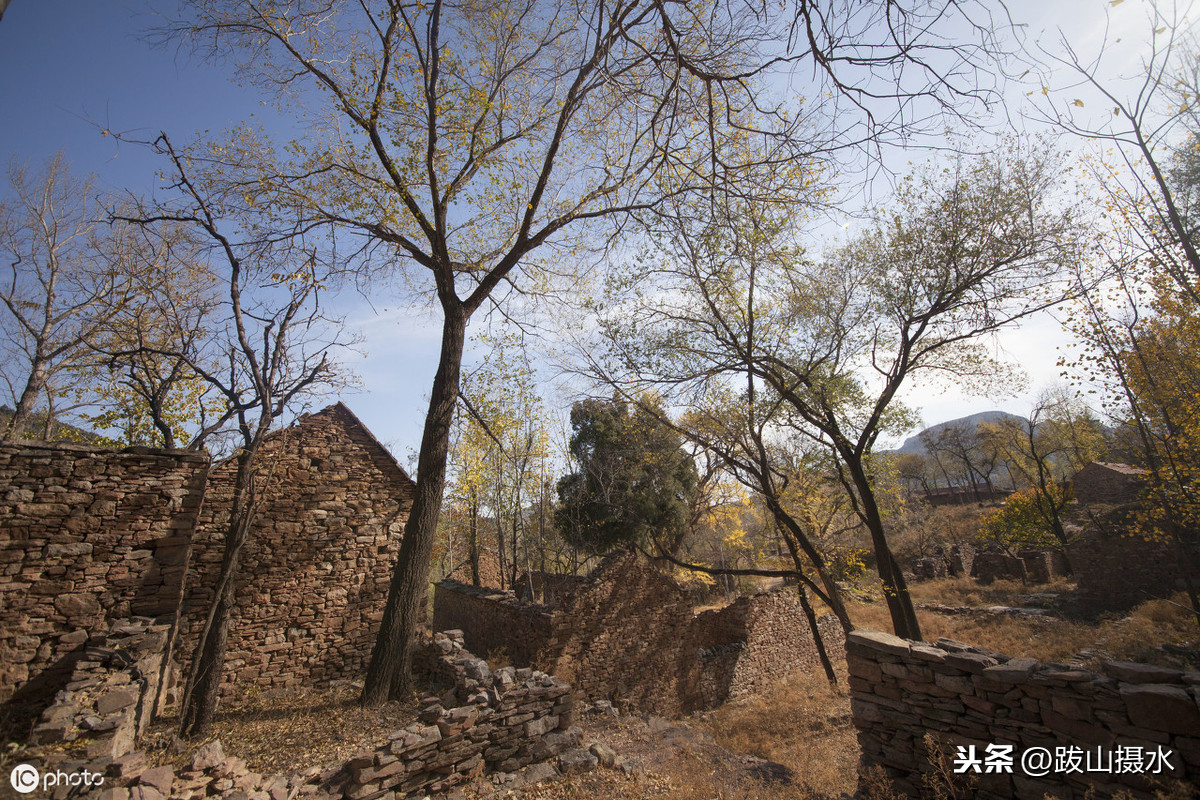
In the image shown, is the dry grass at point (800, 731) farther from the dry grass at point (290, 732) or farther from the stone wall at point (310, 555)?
the stone wall at point (310, 555)

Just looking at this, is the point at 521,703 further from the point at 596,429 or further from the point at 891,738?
the point at 596,429

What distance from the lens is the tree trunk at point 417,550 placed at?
6.52 meters

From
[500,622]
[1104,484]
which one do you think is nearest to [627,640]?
[500,622]

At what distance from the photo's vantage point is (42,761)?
4.03m

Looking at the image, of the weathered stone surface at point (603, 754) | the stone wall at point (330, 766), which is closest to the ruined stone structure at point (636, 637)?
the stone wall at point (330, 766)

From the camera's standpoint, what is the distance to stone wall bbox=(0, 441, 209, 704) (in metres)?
6.17

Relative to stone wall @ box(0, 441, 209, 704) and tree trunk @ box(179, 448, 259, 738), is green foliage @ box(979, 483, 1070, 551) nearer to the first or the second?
tree trunk @ box(179, 448, 259, 738)

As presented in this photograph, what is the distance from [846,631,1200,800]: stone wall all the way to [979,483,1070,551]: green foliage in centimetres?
2536

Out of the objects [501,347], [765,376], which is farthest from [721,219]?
[765,376]

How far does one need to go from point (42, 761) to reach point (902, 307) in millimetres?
14095

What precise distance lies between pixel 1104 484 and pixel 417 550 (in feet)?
99.2

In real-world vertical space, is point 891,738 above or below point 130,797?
below

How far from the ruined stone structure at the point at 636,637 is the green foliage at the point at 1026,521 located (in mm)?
19477

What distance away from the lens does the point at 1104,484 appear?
71.6 feet
